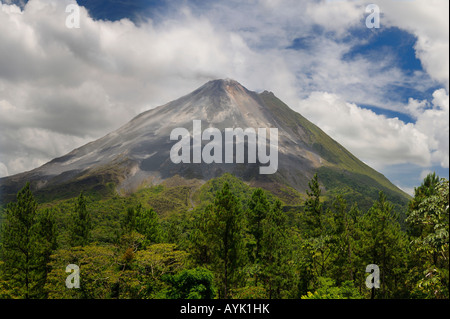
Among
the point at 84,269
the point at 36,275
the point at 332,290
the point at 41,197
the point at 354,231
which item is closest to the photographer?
the point at 332,290

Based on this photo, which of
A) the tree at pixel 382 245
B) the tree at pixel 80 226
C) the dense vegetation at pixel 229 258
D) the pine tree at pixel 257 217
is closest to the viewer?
the dense vegetation at pixel 229 258

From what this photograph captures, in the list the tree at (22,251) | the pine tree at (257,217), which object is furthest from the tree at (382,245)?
the tree at (22,251)

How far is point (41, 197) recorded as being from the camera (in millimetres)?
176250

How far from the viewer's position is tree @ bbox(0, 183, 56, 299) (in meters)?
24.9

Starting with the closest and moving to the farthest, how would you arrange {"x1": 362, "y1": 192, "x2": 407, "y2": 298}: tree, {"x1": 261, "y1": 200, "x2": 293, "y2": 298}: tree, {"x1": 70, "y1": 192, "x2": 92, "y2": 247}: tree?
{"x1": 362, "y1": 192, "x2": 407, "y2": 298}: tree → {"x1": 261, "y1": 200, "x2": 293, "y2": 298}: tree → {"x1": 70, "y1": 192, "x2": 92, "y2": 247}: tree

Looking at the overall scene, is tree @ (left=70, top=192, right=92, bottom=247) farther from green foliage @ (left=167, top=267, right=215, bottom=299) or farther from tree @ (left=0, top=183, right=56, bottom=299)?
green foliage @ (left=167, top=267, right=215, bottom=299)

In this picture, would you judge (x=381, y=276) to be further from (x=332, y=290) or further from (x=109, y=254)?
(x=109, y=254)

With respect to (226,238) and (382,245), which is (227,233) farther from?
(382,245)

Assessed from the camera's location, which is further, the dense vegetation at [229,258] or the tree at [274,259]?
the tree at [274,259]

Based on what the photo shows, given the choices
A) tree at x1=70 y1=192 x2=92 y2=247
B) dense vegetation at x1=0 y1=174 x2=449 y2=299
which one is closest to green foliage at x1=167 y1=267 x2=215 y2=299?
dense vegetation at x1=0 y1=174 x2=449 y2=299

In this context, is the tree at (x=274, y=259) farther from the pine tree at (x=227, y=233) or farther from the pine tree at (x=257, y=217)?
the pine tree at (x=227, y=233)

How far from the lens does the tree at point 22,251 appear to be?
24.9m
